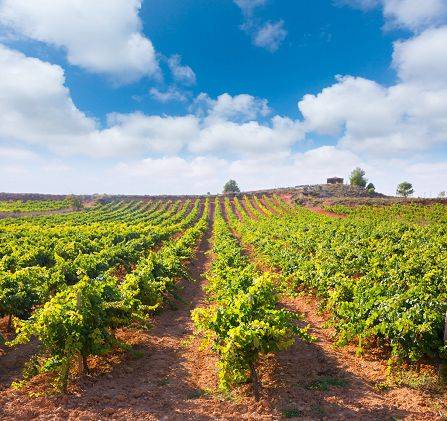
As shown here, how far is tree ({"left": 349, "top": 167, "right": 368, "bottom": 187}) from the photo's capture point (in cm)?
11569

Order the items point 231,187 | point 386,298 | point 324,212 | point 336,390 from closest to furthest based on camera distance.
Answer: point 336,390
point 386,298
point 324,212
point 231,187

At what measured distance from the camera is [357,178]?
116500 millimetres

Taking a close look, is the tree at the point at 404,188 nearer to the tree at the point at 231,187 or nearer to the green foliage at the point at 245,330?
the tree at the point at 231,187

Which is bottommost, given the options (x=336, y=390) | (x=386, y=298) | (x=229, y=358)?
(x=336, y=390)

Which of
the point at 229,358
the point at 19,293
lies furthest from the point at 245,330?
the point at 19,293

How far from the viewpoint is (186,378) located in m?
8.93

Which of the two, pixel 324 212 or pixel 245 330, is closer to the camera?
pixel 245 330

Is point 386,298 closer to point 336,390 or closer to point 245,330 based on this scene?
point 336,390

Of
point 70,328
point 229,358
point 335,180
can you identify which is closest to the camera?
point 229,358

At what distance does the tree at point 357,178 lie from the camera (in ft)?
380

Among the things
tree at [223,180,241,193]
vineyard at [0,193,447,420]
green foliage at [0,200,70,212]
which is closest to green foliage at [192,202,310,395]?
vineyard at [0,193,447,420]

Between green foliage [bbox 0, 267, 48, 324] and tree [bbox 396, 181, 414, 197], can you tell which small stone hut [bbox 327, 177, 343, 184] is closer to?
tree [bbox 396, 181, 414, 197]

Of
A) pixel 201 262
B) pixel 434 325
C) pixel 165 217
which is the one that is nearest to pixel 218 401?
pixel 434 325

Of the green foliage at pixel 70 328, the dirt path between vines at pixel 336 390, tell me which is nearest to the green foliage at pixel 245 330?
the dirt path between vines at pixel 336 390
